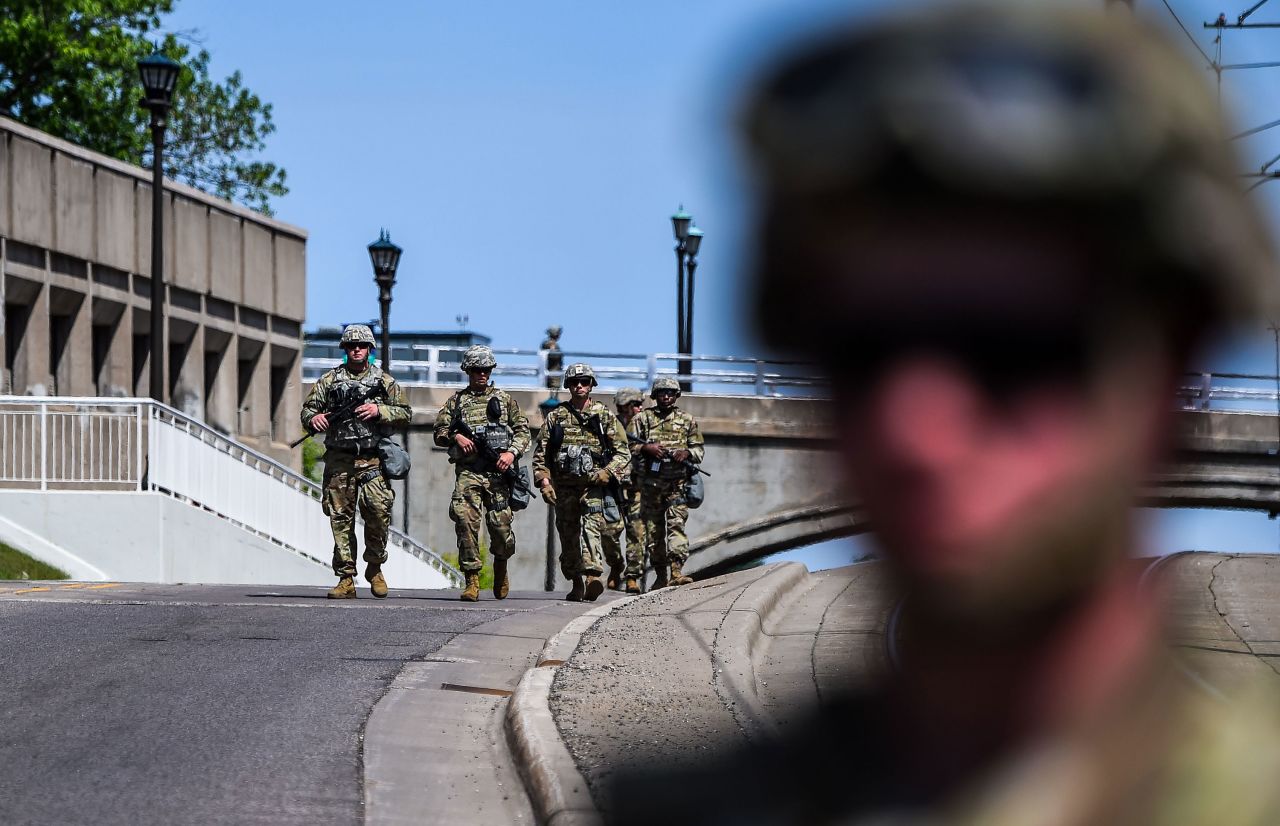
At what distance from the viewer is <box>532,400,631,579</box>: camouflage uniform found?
53.1ft

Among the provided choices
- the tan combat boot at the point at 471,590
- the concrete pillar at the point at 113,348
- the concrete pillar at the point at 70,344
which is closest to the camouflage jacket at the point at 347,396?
the tan combat boot at the point at 471,590

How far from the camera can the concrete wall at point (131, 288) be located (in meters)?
27.2

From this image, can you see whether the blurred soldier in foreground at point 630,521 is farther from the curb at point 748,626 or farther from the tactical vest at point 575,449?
the curb at point 748,626

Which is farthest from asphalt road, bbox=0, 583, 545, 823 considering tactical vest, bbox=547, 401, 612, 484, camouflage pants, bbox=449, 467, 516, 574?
tactical vest, bbox=547, 401, 612, 484

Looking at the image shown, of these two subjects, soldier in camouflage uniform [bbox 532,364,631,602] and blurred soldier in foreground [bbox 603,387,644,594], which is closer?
soldier in camouflage uniform [bbox 532,364,631,602]

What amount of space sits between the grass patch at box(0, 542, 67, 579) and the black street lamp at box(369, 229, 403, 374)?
8820 mm

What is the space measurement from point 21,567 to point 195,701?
12113mm

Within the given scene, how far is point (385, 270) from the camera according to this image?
2934 cm

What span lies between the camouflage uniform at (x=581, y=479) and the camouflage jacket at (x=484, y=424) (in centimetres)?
56

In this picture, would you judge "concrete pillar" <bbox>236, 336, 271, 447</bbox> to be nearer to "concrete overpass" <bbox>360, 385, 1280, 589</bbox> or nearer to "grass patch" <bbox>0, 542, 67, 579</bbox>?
"concrete overpass" <bbox>360, 385, 1280, 589</bbox>

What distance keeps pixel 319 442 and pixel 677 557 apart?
20.9 metres

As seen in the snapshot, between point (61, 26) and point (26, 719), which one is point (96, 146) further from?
point (26, 719)

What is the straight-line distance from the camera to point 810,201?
0.99 meters

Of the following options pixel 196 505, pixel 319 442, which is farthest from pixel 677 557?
pixel 319 442
